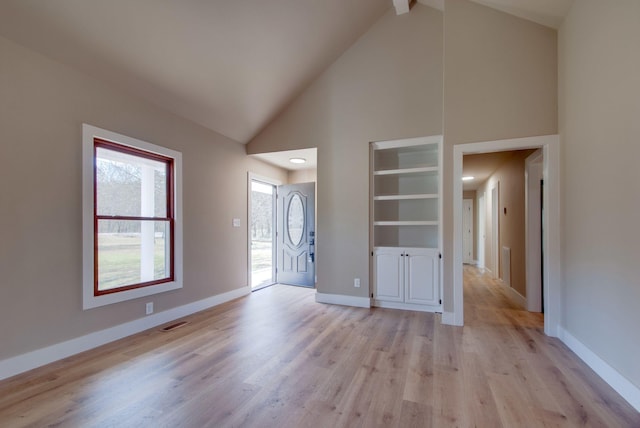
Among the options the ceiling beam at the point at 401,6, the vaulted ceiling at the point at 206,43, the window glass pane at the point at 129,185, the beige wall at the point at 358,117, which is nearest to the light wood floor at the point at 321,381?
the beige wall at the point at 358,117

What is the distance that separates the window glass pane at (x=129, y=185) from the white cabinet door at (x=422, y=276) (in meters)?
3.34

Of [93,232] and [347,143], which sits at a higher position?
[347,143]

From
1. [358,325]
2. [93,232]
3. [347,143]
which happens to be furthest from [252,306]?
[347,143]

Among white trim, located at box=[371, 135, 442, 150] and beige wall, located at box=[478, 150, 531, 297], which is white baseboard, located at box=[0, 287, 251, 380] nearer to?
white trim, located at box=[371, 135, 442, 150]

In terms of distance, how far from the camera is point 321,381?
86.9 inches

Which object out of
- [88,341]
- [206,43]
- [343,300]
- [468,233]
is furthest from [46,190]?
[468,233]

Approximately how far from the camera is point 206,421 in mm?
1757

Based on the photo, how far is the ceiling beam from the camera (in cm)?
365

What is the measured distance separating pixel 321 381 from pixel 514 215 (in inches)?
170

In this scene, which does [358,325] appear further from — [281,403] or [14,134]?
[14,134]

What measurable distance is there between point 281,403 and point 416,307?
2.62 meters

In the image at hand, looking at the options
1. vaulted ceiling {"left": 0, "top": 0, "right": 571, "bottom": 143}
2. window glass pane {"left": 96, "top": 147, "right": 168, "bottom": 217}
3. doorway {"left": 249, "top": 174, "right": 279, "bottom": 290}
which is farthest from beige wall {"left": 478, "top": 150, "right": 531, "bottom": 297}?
window glass pane {"left": 96, "top": 147, "right": 168, "bottom": 217}

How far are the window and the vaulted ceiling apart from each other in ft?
2.17

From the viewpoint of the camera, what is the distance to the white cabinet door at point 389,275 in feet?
13.3
